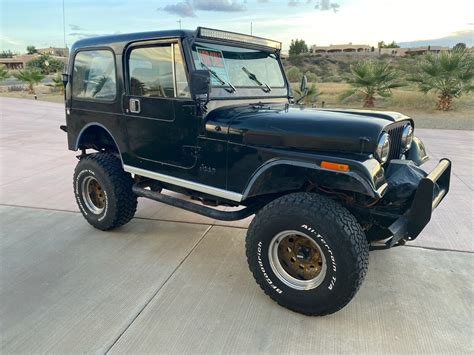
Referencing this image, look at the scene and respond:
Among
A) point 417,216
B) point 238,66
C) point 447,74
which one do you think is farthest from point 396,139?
point 447,74

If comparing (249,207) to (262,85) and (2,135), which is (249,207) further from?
(2,135)

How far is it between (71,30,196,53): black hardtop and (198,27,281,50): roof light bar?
102mm

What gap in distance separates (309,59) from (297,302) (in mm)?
47309

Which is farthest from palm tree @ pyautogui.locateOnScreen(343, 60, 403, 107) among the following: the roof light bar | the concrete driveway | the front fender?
the front fender

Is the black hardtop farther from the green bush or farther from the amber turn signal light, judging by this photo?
the green bush

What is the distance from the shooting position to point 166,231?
4.15 m

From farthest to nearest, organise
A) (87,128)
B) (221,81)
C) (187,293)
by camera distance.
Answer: (87,128)
(221,81)
(187,293)

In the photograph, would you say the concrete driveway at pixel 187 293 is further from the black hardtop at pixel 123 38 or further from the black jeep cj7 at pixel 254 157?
the black hardtop at pixel 123 38

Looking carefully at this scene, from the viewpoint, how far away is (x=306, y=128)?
109 inches

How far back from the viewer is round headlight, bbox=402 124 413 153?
10.3ft

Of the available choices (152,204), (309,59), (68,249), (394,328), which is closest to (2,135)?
(152,204)

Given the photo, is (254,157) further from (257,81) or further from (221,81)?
(257,81)

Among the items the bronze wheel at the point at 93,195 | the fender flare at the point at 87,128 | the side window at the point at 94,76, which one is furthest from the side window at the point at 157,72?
the bronze wheel at the point at 93,195

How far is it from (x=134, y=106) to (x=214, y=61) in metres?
0.84
